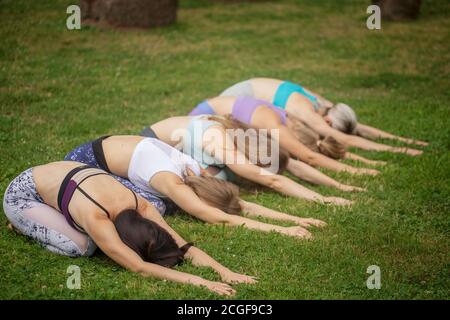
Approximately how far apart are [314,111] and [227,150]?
5.80 ft

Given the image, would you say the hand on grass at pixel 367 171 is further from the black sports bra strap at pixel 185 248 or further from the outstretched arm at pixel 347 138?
the black sports bra strap at pixel 185 248

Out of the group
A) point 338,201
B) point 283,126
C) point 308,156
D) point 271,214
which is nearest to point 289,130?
point 283,126

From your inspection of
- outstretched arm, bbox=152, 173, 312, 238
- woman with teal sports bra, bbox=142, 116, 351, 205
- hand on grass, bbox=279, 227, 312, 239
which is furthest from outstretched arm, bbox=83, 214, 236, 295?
woman with teal sports bra, bbox=142, 116, 351, 205

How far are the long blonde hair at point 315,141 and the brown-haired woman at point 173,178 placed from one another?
145cm

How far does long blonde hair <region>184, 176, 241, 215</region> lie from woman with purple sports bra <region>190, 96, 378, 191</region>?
3.66 feet

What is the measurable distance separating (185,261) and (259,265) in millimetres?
513

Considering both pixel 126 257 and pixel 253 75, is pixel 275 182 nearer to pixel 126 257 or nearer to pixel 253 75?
pixel 126 257

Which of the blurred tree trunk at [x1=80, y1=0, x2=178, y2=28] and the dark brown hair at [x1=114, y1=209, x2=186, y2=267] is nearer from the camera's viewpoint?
the dark brown hair at [x1=114, y1=209, x2=186, y2=267]

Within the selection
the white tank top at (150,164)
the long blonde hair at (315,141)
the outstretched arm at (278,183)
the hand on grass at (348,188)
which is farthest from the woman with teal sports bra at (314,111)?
the white tank top at (150,164)

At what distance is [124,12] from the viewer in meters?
11.3

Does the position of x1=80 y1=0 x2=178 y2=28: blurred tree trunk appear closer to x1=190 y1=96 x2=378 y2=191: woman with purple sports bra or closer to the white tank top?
x1=190 y1=96 x2=378 y2=191: woman with purple sports bra

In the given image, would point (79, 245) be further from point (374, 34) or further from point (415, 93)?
point (374, 34)

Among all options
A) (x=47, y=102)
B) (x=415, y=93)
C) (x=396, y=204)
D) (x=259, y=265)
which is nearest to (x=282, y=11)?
(x=415, y=93)

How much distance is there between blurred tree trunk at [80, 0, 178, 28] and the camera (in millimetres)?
11164
